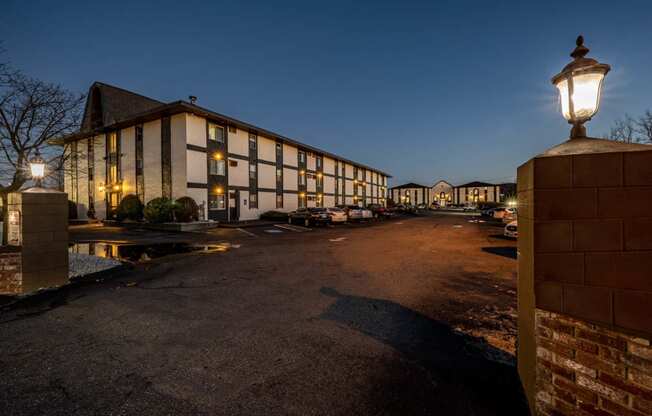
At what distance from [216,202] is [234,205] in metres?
2.01

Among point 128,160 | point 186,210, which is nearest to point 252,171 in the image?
point 186,210

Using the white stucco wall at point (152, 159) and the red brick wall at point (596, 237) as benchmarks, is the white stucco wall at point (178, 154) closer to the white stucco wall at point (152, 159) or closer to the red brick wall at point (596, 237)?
the white stucco wall at point (152, 159)

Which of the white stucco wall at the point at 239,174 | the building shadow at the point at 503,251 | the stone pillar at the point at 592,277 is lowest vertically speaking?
the building shadow at the point at 503,251

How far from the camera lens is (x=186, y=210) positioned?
64.3ft

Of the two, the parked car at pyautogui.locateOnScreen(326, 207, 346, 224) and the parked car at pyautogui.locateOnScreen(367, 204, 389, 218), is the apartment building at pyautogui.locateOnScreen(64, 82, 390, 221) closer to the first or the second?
the parked car at pyautogui.locateOnScreen(326, 207, 346, 224)

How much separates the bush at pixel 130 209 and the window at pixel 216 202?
5.94 meters

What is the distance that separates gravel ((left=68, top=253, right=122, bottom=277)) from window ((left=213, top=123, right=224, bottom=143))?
682 inches

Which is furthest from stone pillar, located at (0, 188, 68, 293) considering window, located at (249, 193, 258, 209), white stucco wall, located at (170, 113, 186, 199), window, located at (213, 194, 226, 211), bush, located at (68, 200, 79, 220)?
bush, located at (68, 200, 79, 220)

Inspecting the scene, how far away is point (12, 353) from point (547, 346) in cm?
559

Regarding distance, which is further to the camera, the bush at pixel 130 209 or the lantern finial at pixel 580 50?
the bush at pixel 130 209

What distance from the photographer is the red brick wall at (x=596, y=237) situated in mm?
1606

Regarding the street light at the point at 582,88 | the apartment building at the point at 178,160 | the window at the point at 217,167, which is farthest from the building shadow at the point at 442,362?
the window at the point at 217,167

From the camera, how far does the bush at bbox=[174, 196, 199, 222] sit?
19.5m

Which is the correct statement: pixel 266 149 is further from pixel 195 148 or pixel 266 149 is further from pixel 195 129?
pixel 195 148
